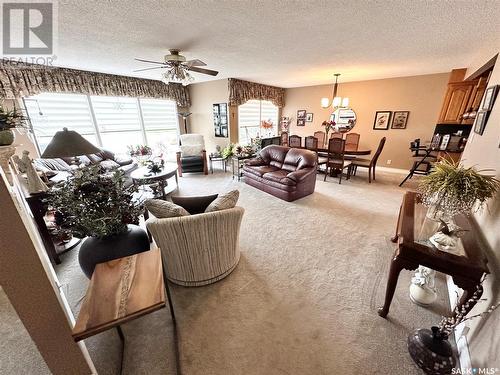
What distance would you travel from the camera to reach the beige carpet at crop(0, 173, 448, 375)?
1325mm

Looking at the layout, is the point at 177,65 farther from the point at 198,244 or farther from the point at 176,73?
the point at 198,244

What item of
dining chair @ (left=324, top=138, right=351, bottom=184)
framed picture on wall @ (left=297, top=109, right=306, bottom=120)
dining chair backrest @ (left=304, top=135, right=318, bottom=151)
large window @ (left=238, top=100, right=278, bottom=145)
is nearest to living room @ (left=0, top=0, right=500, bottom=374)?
dining chair @ (left=324, top=138, right=351, bottom=184)

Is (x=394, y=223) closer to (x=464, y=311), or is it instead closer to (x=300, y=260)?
(x=300, y=260)

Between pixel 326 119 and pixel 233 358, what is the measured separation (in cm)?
670

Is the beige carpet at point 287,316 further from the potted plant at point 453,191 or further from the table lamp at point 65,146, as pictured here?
the table lamp at point 65,146

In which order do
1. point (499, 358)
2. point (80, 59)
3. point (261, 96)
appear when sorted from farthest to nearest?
point (261, 96)
point (80, 59)
point (499, 358)

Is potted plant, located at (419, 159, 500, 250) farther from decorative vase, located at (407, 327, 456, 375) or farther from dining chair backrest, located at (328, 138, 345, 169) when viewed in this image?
dining chair backrest, located at (328, 138, 345, 169)

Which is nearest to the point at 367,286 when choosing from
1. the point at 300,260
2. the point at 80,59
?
the point at 300,260

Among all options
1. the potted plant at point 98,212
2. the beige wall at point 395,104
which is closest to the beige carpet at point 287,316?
the potted plant at point 98,212

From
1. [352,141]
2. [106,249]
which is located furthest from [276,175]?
[352,141]

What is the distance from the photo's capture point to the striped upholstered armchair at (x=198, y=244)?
5.37 ft

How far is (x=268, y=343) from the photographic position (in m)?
1.43

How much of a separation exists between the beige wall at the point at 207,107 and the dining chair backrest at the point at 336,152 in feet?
9.51

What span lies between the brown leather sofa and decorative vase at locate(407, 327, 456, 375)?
8.49 ft
